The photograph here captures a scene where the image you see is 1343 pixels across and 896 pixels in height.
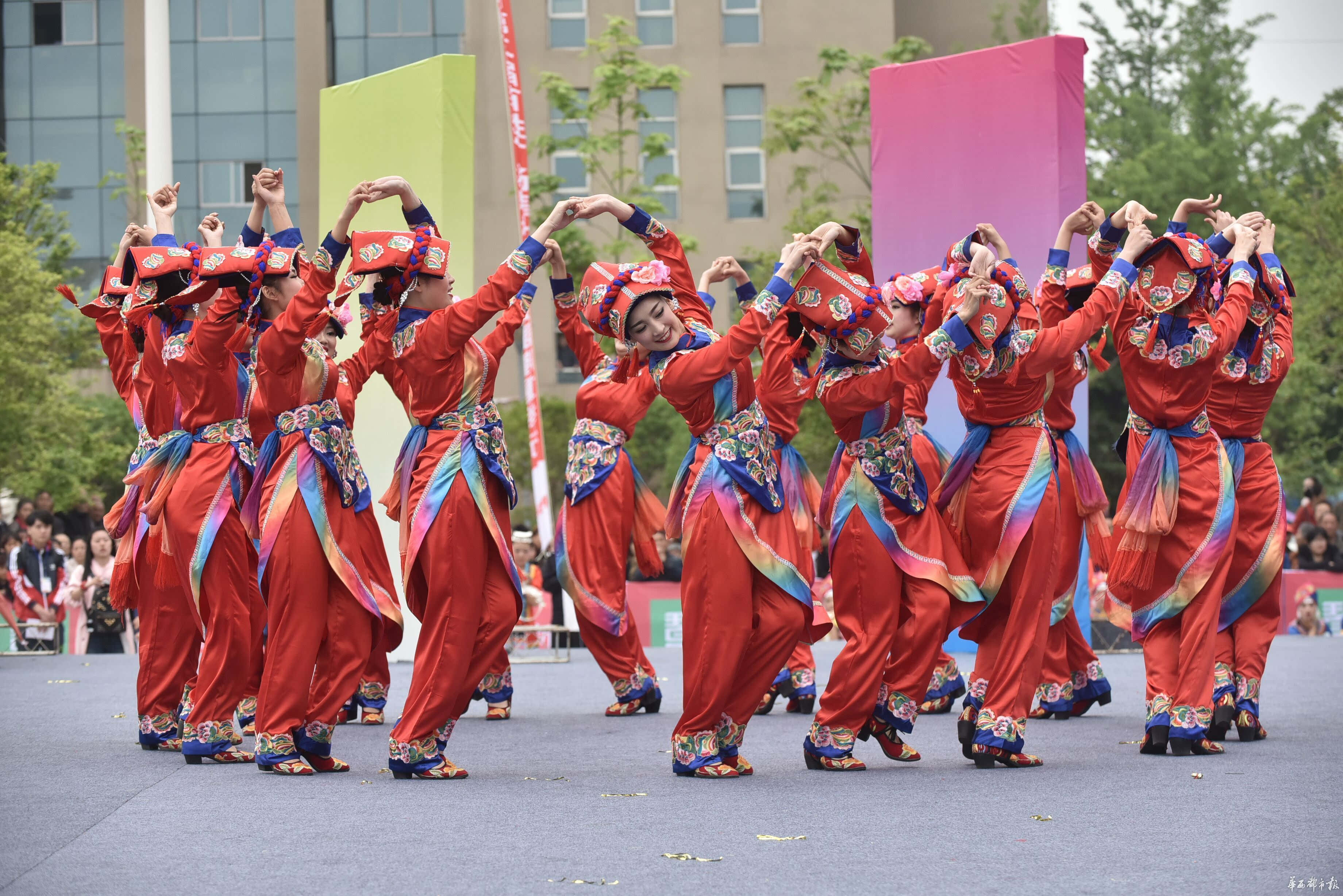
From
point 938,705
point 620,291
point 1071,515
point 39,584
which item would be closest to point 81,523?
point 39,584

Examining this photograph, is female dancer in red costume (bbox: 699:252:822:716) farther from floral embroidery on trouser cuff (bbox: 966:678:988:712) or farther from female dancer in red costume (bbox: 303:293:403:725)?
female dancer in red costume (bbox: 303:293:403:725)

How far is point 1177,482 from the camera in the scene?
5895 mm

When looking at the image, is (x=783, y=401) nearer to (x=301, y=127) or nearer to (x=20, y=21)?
(x=301, y=127)

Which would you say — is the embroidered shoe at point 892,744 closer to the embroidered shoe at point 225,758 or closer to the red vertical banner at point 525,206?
the embroidered shoe at point 225,758

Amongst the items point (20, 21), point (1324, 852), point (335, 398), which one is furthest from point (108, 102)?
point (1324, 852)

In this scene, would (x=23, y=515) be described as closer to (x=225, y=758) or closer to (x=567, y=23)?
(x=225, y=758)

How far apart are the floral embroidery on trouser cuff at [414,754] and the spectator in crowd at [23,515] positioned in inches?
302

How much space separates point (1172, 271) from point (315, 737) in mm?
3407

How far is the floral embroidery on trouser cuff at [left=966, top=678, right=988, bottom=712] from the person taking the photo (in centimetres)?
562

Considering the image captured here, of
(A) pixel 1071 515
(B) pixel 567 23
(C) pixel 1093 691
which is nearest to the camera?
(A) pixel 1071 515

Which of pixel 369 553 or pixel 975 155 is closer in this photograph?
pixel 369 553

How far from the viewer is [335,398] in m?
5.82

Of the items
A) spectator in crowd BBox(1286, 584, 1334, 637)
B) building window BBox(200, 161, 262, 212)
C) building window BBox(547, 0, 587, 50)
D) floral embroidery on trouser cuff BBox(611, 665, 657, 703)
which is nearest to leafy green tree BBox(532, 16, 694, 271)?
building window BBox(547, 0, 587, 50)

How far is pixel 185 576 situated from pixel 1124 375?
3.48 metres
